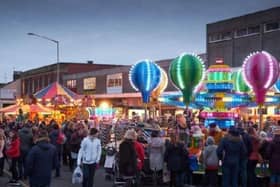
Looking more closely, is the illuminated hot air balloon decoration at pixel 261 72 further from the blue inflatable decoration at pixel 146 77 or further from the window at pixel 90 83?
the window at pixel 90 83

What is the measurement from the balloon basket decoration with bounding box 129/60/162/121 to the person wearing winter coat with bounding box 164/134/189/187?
→ 36.8ft

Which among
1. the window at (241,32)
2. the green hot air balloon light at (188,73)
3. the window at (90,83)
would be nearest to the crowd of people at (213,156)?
the green hot air balloon light at (188,73)

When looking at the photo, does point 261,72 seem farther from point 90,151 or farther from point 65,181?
point 90,151

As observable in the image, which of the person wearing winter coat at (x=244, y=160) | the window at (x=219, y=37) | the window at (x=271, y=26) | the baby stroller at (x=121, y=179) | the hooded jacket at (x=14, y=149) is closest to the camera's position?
the person wearing winter coat at (x=244, y=160)

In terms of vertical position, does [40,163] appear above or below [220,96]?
below

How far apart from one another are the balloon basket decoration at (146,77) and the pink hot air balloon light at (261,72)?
20.4 feet

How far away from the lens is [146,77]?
25.2 metres

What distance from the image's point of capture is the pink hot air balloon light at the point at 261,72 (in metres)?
19.5

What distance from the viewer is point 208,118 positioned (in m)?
22.5

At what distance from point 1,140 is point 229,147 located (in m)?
6.78

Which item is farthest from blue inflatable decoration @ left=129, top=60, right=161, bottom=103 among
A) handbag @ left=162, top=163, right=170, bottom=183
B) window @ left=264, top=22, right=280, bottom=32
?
window @ left=264, top=22, right=280, bottom=32

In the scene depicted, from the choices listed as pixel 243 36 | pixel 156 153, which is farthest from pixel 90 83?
pixel 156 153

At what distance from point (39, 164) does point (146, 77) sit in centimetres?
1531

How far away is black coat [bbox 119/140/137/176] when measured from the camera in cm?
1299
